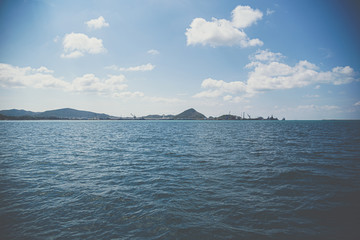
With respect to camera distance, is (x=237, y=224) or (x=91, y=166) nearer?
(x=237, y=224)

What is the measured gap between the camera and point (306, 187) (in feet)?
43.6

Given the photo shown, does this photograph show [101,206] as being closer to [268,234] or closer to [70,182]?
[70,182]

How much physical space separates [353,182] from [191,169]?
14.7 metres

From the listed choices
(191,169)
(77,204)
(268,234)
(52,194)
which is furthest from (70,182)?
(268,234)

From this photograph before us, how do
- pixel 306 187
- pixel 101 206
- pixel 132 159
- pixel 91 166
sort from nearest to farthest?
pixel 101 206, pixel 306 187, pixel 91 166, pixel 132 159

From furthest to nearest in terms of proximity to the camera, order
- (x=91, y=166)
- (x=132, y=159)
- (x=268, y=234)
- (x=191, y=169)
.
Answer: (x=132, y=159)
(x=91, y=166)
(x=191, y=169)
(x=268, y=234)

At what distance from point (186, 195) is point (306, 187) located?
1010 centimetres

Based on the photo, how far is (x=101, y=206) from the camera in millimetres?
10156

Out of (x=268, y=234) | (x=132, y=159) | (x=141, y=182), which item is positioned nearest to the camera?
(x=268, y=234)

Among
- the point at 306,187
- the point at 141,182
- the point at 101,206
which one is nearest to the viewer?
the point at 101,206

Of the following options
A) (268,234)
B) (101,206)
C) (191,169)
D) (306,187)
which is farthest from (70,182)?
(306,187)

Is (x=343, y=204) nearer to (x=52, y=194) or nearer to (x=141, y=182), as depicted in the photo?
(x=141, y=182)

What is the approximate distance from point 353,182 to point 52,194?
82.3ft

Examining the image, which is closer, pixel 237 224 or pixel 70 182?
pixel 237 224
